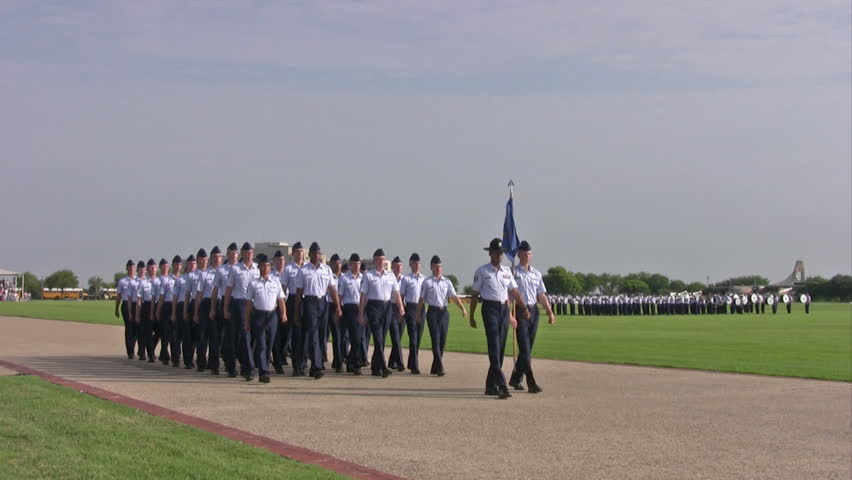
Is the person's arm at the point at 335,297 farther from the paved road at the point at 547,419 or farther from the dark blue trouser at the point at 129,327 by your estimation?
the dark blue trouser at the point at 129,327

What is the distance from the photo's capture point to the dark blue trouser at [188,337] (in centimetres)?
1889

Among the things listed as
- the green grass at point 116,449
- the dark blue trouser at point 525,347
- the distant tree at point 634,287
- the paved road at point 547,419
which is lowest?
the paved road at point 547,419

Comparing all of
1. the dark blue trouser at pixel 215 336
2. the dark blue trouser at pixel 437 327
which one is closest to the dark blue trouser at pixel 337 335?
the dark blue trouser at pixel 437 327

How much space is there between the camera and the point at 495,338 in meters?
14.0

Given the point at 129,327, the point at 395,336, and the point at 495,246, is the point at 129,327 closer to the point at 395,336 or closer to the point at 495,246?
the point at 395,336

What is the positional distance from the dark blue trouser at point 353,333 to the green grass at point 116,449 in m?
6.92

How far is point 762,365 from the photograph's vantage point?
19.7 m

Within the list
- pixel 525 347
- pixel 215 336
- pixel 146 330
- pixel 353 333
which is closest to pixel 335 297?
pixel 353 333

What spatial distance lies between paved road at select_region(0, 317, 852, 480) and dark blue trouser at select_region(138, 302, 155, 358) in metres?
2.17

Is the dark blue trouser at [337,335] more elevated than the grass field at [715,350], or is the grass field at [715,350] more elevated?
the dark blue trouser at [337,335]

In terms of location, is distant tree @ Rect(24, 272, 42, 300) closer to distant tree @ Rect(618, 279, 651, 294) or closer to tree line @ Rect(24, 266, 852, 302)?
tree line @ Rect(24, 266, 852, 302)

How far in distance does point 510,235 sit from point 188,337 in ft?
21.0

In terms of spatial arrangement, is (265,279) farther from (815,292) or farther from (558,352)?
(815,292)

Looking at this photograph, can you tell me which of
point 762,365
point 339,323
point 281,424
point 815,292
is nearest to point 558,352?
point 762,365
